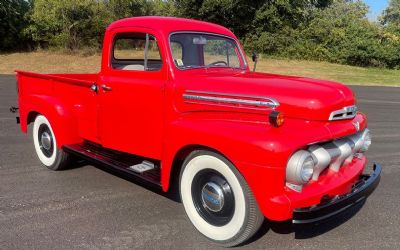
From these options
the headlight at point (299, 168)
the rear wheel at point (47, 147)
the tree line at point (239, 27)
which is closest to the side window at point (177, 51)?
the headlight at point (299, 168)

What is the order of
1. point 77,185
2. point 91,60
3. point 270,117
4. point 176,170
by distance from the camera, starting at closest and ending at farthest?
point 270,117 → point 176,170 → point 77,185 → point 91,60

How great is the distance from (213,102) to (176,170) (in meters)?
0.76

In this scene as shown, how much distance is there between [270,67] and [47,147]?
21179 mm

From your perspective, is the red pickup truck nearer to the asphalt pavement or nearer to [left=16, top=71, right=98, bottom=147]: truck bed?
[left=16, top=71, right=98, bottom=147]: truck bed

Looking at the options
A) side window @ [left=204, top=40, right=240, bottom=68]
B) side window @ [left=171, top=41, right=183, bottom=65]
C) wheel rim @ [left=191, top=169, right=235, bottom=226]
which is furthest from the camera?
side window @ [left=204, top=40, right=240, bottom=68]

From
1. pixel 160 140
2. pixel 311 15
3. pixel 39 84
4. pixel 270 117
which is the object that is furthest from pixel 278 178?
pixel 311 15

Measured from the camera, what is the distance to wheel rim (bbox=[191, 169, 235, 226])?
3.31 metres

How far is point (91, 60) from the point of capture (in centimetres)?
2466

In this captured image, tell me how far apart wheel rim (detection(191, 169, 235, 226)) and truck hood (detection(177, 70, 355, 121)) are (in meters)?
0.63

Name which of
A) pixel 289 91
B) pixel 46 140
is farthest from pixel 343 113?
pixel 46 140

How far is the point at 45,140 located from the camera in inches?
213

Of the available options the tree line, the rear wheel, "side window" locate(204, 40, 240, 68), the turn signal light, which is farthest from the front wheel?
the tree line

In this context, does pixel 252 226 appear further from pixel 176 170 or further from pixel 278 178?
pixel 176 170

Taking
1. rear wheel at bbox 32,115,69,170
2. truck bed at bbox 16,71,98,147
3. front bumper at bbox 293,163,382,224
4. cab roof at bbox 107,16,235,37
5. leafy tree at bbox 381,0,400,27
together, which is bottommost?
rear wheel at bbox 32,115,69,170
